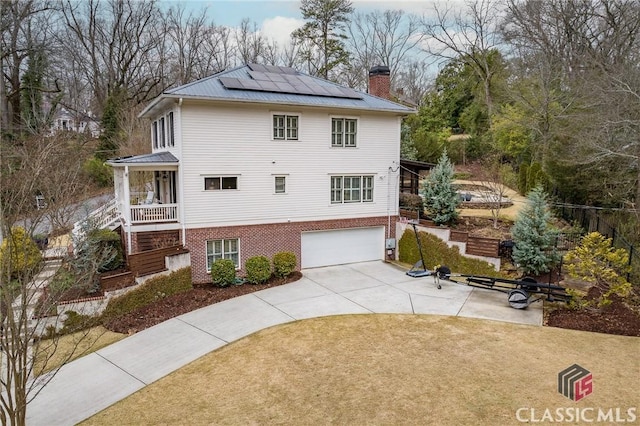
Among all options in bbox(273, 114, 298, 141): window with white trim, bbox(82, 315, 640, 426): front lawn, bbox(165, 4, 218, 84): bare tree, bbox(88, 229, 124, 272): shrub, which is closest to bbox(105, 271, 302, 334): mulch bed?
bbox(88, 229, 124, 272): shrub

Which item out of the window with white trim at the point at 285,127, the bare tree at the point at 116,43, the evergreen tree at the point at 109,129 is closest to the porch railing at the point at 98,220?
the window with white trim at the point at 285,127

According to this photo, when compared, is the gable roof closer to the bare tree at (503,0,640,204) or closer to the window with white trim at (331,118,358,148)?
the window with white trim at (331,118,358,148)

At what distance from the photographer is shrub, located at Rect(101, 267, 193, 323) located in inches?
509

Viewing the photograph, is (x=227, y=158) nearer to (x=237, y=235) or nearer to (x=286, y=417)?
(x=237, y=235)

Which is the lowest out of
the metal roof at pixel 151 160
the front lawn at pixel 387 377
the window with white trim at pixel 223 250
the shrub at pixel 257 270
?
the front lawn at pixel 387 377

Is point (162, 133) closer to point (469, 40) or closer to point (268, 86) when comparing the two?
point (268, 86)

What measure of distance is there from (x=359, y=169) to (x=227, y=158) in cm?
595

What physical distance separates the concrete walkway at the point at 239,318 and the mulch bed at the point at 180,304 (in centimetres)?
38

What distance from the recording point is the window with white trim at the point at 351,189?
18359 millimetres

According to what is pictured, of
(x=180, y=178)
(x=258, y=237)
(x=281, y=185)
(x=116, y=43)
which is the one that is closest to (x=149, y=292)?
(x=180, y=178)

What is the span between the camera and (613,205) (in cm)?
2141

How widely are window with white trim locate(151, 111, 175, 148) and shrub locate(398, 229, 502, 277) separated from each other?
36.0 ft

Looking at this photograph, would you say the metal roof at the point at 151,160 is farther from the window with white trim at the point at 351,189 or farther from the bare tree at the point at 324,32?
the bare tree at the point at 324,32

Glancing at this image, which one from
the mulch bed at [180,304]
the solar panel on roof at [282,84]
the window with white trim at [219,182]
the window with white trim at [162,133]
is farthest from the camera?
the window with white trim at [162,133]
